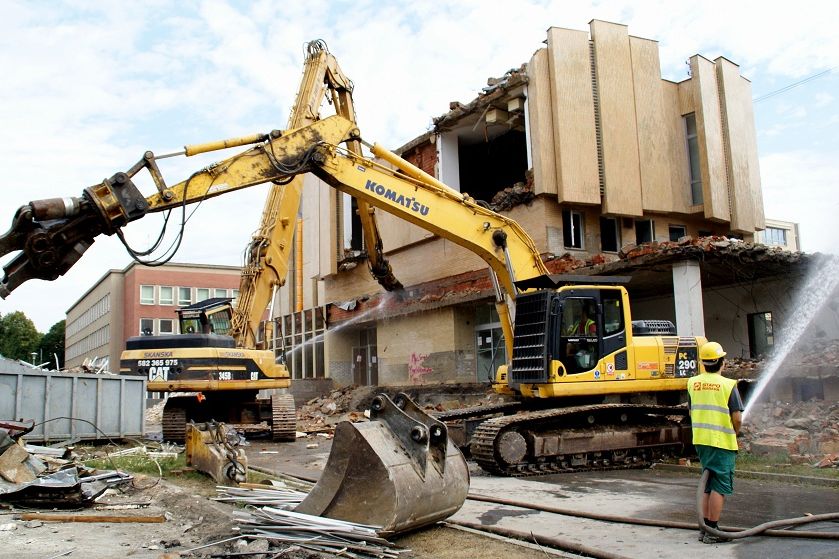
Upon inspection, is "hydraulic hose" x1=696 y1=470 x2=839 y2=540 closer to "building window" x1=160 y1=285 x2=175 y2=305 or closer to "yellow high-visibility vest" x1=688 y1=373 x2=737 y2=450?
"yellow high-visibility vest" x1=688 y1=373 x2=737 y2=450

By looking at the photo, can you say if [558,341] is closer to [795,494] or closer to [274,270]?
[795,494]

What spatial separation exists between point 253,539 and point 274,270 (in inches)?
451

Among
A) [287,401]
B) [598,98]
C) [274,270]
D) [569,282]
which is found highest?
[598,98]

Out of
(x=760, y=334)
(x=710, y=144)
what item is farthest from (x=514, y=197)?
(x=760, y=334)

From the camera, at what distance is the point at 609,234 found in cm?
2275

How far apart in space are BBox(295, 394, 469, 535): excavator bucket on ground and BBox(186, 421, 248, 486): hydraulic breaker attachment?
3327mm

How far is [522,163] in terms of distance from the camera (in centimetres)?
2794

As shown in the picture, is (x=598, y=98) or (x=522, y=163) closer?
(x=598, y=98)

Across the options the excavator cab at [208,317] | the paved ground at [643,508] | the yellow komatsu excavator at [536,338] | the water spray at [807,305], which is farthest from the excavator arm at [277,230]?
the water spray at [807,305]

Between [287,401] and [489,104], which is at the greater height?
[489,104]

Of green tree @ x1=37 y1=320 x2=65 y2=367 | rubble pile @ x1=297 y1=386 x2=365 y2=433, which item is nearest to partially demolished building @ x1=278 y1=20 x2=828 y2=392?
rubble pile @ x1=297 y1=386 x2=365 y2=433

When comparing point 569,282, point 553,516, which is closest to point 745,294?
point 569,282

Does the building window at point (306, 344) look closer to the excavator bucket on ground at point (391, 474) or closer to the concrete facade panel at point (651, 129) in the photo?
the concrete facade panel at point (651, 129)

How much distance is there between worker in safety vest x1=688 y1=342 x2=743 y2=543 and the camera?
633 cm
